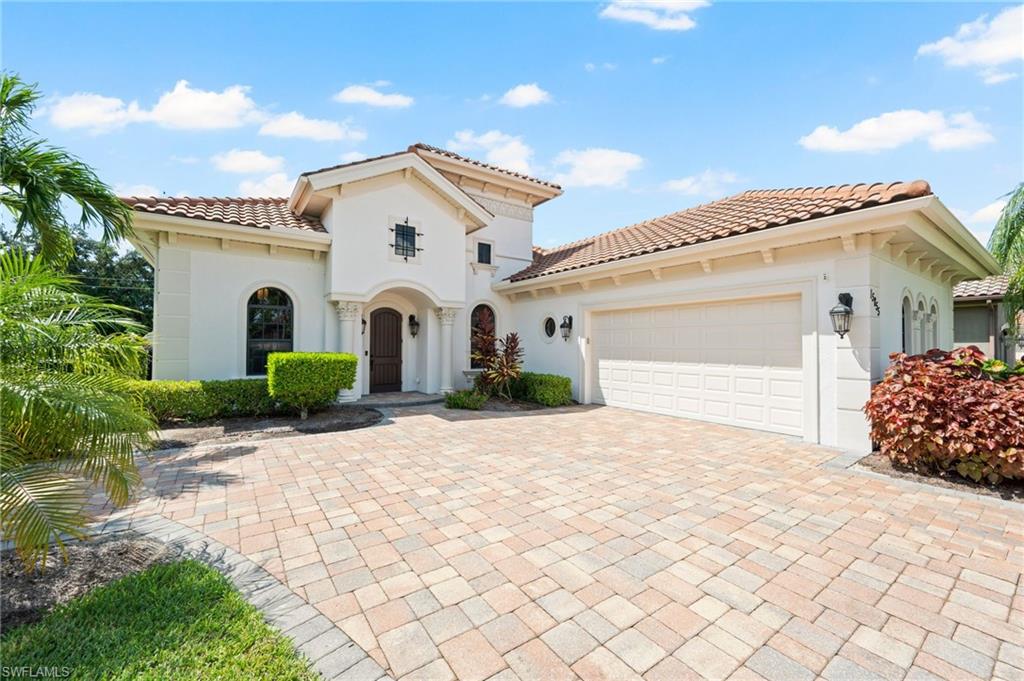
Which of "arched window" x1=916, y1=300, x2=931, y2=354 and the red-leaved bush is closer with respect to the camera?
the red-leaved bush

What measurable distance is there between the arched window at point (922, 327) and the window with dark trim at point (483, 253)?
440 inches

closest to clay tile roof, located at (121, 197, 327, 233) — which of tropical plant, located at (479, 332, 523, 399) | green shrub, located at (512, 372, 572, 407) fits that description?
tropical plant, located at (479, 332, 523, 399)

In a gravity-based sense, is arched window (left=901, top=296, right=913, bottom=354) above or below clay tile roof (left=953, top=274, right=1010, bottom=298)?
below

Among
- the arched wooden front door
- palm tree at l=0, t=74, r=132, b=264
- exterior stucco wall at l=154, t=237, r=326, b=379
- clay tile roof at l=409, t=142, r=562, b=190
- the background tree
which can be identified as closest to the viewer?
palm tree at l=0, t=74, r=132, b=264

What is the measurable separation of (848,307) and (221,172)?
1520 cm

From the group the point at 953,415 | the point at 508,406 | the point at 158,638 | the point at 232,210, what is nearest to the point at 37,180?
→ the point at 158,638

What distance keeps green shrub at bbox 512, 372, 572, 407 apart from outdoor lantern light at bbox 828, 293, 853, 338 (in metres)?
6.16

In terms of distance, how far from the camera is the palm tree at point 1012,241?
9.77m

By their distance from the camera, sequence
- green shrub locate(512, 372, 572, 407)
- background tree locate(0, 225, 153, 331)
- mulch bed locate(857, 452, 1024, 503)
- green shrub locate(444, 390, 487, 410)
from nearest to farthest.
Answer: mulch bed locate(857, 452, 1024, 503) → green shrub locate(444, 390, 487, 410) → green shrub locate(512, 372, 572, 407) → background tree locate(0, 225, 153, 331)

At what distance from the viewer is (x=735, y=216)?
916cm

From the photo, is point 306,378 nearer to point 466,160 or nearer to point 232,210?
point 232,210

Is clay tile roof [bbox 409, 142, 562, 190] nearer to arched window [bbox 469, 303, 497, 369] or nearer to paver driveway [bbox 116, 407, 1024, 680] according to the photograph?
arched window [bbox 469, 303, 497, 369]

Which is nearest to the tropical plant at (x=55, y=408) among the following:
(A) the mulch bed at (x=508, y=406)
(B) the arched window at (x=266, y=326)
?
(B) the arched window at (x=266, y=326)

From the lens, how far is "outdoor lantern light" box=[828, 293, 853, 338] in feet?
21.5
